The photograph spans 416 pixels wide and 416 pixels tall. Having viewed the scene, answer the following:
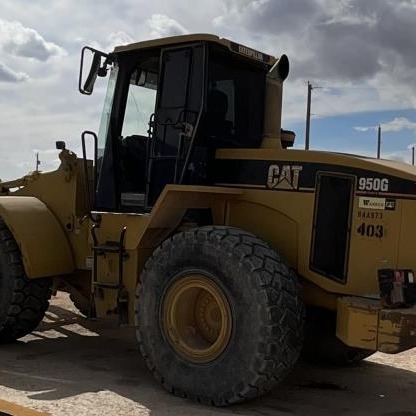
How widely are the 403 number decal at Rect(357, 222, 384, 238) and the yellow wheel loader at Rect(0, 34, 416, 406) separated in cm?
1

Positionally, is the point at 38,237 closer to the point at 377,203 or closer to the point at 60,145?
the point at 60,145

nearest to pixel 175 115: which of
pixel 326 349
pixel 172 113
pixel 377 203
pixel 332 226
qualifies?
pixel 172 113

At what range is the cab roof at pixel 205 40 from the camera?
18.6ft

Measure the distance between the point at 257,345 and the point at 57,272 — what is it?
2.62 meters

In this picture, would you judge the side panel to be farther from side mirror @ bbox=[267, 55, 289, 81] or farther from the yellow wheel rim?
side mirror @ bbox=[267, 55, 289, 81]

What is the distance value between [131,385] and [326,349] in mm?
1942

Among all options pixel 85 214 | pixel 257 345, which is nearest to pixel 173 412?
pixel 257 345

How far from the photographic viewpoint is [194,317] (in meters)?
5.26

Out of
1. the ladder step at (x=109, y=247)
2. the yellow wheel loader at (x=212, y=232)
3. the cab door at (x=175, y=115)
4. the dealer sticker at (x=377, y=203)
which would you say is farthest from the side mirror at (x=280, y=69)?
the ladder step at (x=109, y=247)

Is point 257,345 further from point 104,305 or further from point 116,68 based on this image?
point 116,68

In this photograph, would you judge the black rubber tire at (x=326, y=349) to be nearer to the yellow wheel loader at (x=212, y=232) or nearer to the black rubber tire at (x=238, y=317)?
the yellow wheel loader at (x=212, y=232)

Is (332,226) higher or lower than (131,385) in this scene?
higher

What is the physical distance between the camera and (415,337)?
4441 mm

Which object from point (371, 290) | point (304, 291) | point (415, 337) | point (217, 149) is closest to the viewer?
point (415, 337)
